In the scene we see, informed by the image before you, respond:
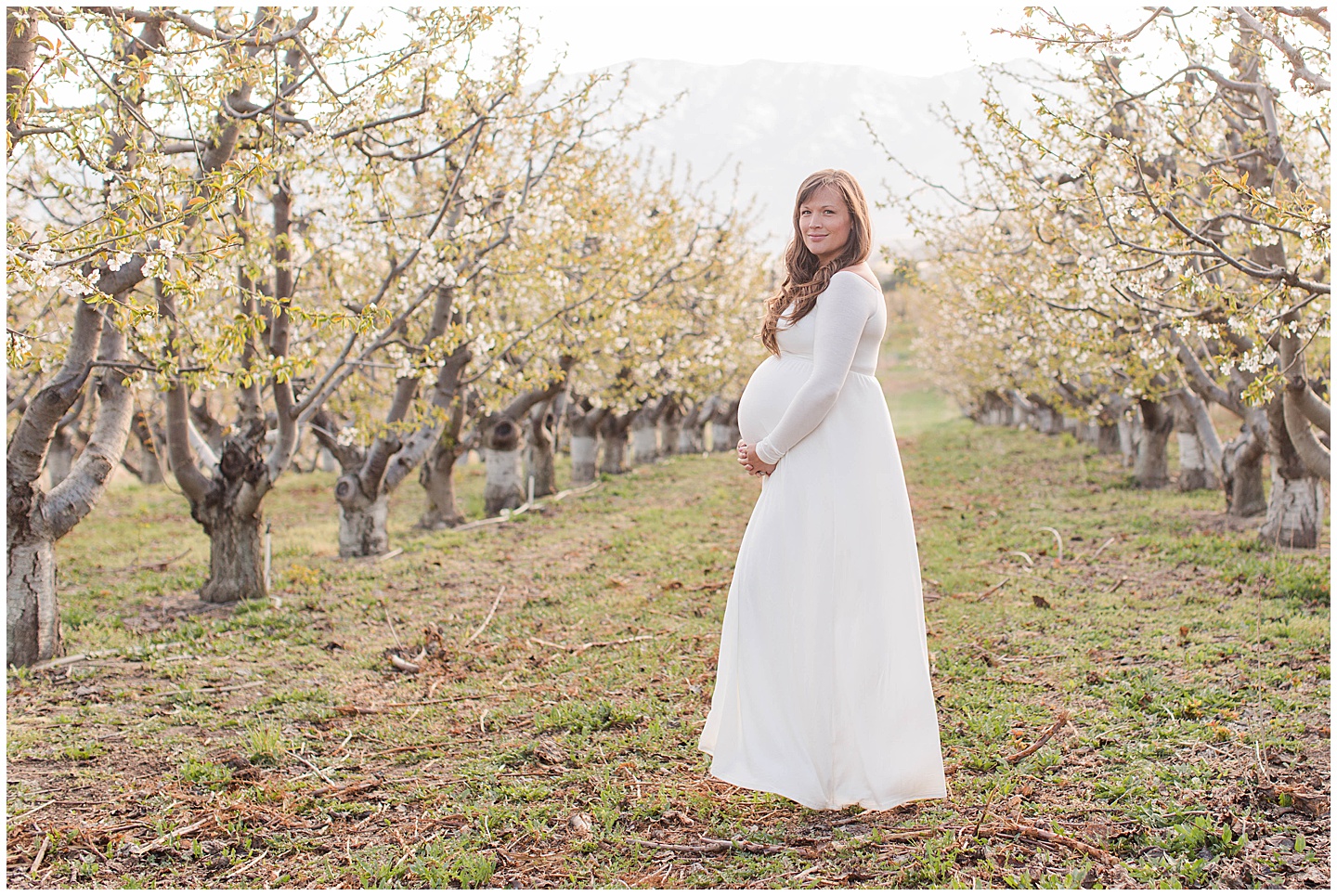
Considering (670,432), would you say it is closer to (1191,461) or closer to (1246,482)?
(1191,461)

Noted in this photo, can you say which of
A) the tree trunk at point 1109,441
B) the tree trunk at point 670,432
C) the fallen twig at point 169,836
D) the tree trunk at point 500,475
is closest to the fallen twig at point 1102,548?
the tree trunk at point 500,475

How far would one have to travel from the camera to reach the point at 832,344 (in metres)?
4.23

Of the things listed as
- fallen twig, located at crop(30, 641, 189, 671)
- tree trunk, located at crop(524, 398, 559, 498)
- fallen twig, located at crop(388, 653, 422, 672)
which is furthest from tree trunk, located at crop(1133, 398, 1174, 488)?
fallen twig, located at crop(30, 641, 189, 671)

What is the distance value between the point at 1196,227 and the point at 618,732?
588 centimetres

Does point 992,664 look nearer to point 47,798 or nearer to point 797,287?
point 797,287

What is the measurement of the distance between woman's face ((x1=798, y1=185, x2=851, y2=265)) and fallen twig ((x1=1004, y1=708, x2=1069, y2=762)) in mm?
2623

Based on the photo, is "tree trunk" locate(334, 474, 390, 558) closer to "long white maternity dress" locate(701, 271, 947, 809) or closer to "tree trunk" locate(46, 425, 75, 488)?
"tree trunk" locate(46, 425, 75, 488)

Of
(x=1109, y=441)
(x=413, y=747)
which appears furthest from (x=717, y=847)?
(x=1109, y=441)

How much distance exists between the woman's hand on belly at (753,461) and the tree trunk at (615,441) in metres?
17.4

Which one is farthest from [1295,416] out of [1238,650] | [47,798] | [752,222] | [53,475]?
[53,475]

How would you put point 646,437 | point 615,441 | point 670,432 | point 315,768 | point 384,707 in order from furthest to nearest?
point 670,432 → point 646,437 → point 615,441 → point 384,707 → point 315,768

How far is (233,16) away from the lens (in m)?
8.14

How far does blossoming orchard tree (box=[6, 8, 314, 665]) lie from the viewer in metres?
4.78

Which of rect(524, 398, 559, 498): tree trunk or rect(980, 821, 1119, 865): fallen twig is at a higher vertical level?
rect(524, 398, 559, 498): tree trunk
